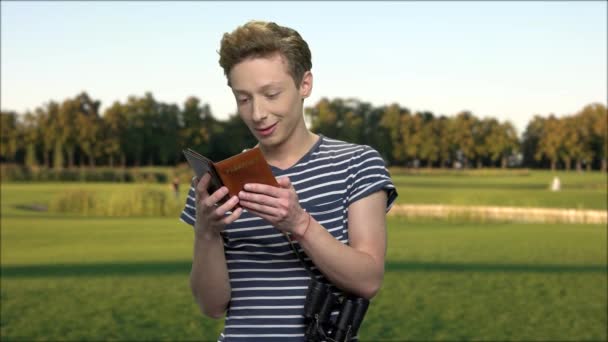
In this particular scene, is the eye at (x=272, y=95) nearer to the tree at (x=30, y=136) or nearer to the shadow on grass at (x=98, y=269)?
the shadow on grass at (x=98, y=269)

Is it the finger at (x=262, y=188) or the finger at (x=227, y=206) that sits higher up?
the finger at (x=262, y=188)

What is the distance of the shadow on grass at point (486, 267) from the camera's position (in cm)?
1570

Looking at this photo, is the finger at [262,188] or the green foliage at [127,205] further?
the green foliage at [127,205]

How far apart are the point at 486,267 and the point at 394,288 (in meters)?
3.95

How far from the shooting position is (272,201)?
2111 millimetres

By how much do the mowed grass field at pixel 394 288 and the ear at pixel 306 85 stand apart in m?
7.22

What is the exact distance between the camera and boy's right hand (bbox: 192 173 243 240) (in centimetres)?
219

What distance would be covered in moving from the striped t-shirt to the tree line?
66.1 metres

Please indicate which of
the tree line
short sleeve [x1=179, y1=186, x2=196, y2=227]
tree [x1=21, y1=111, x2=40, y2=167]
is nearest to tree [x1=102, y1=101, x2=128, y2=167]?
the tree line

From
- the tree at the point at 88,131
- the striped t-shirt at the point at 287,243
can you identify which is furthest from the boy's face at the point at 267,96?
the tree at the point at 88,131

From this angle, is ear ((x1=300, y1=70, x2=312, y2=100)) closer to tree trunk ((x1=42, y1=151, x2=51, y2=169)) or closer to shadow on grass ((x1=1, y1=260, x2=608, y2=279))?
shadow on grass ((x1=1, y1=260, x2=608, y2=279))

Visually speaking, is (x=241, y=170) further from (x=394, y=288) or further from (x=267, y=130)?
(x=394, y=288)

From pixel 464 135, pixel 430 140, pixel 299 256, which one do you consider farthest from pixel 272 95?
pixel 464 135

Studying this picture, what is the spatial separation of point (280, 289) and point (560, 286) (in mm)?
11942
